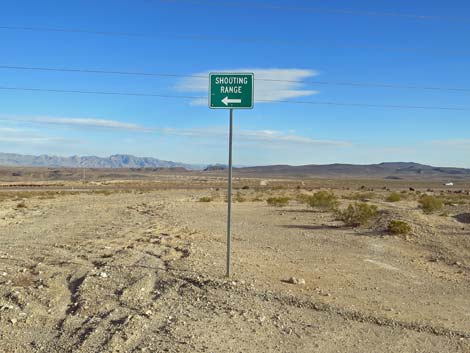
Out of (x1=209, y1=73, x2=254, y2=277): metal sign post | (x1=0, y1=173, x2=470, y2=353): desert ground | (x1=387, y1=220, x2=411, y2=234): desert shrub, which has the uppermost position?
(x1=209, y1=73, x2=254, y2=277): metal sign post

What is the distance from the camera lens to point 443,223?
854 inches

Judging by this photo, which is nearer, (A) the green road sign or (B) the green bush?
(A) the green road sign

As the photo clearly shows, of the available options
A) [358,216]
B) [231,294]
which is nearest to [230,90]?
[231,294]

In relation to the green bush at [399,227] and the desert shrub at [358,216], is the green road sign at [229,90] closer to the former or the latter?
the green bush at [399,227]

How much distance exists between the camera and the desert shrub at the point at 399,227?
1905cm

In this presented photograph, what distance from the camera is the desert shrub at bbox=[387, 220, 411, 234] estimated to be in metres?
19.0

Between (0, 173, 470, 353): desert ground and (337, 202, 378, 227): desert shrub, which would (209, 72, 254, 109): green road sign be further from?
(337, 202, 378, 227): desert shrub

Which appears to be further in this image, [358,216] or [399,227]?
[358,216]

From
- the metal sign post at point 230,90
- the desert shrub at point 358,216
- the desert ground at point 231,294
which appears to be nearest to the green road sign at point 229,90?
the metal sign post at point 230,90

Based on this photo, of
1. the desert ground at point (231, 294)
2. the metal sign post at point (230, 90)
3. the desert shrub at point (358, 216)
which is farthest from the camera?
the desert shrub at point (358, 216)

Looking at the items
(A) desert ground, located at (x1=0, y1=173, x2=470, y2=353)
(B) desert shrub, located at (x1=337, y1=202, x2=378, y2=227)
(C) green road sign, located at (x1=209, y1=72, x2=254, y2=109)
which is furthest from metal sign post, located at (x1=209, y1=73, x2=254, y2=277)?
(B) desert shrub, located at (x1=337, y1=202, x2=378, y2=227)

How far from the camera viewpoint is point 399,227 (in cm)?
1917

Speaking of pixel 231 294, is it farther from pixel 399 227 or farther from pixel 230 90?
pixel 399 227

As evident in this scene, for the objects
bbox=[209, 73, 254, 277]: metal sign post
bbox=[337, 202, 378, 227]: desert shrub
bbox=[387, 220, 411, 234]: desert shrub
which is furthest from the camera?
bbox=[337, 202, 378, 227]: desert shrub
